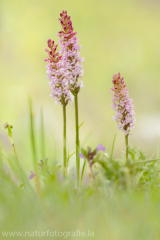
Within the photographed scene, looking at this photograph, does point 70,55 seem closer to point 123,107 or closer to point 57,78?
point 57,78

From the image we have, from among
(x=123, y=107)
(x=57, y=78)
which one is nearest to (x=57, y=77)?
(x=57, y=78)

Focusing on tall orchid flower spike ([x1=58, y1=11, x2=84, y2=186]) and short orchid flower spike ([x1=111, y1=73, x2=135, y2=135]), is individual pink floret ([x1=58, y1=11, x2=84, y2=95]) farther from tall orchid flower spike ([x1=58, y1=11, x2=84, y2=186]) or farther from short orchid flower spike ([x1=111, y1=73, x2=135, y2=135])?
short orchid flower spike ([x1=111, y1=73, x2=135, y2=135])

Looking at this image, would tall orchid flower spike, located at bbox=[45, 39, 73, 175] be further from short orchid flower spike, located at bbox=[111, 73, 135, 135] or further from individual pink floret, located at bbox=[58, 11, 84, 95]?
short orchid flower spike, located at bbox=[111, 73, 135, 135]

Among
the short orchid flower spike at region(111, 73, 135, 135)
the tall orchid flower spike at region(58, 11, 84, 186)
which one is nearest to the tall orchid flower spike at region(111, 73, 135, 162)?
the short orchid flower spike at region(111, 73, 135, 135)

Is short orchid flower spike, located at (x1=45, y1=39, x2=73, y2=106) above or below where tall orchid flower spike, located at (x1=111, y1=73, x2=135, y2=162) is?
above

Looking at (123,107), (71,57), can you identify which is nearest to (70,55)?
(71,57)

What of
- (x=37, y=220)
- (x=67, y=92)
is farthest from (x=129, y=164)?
(x=67, y=92)

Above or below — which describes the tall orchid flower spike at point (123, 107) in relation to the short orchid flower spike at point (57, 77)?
below

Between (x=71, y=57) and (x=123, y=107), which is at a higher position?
(x=71, y=57)

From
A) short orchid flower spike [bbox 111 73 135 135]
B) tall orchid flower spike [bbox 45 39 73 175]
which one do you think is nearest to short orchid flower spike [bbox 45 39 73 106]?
tall orchid flower spike [bbox 45 39 73 175]

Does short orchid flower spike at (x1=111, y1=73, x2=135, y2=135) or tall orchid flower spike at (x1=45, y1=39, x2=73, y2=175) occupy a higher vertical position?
tall orchid flower spike at (x1=45, y1=39, x2=73, y2=175)

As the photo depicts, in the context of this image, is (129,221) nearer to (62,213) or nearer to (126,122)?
(62,213)

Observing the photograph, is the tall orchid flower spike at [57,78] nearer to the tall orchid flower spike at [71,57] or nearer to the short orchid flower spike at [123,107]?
the tall orchid flower spike at [71,57]

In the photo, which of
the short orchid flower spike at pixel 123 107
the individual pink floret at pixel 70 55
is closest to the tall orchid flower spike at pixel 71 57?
the individual pink floret at pixel 70 55
